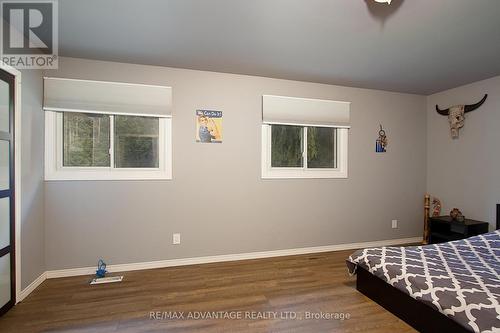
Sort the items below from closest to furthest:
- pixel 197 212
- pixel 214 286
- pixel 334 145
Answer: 1. pixel 214 286
2. pixel 197 212
3. pixel 334 145

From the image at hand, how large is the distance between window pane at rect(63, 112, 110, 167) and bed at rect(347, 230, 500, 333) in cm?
306

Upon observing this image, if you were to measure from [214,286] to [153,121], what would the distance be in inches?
80.4

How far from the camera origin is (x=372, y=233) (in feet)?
12.5

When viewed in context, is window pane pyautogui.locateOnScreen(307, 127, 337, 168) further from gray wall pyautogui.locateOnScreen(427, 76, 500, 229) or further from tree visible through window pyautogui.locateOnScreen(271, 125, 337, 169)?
gray wall pyautogui.locateOnScreen(427, 76, 500, 229)

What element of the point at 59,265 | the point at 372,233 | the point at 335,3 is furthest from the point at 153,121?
the point at 372,233

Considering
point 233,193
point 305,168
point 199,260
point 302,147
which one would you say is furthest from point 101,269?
point 302,147

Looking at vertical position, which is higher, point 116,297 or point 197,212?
point 197,212

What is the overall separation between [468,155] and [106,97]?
16.2 feet

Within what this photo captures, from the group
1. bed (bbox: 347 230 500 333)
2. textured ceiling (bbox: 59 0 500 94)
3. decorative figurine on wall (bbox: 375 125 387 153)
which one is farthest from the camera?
decorative figurine on wall (bbox: 375 125 387 153)

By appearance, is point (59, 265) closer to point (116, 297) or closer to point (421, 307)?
point (116, 297)

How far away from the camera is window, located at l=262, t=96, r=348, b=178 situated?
3.35m

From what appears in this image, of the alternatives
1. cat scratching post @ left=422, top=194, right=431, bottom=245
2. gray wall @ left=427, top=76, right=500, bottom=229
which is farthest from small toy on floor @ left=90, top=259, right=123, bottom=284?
gray wall @ left=427, top=76, right=500, bottom=229

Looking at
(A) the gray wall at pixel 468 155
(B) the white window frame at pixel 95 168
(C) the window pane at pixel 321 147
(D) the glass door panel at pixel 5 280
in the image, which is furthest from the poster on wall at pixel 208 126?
(A) the gray wall at pixel 468 155

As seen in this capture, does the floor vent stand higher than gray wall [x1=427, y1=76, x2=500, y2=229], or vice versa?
gray wall [x1=427, y1=76, x2=500, y2=229]
